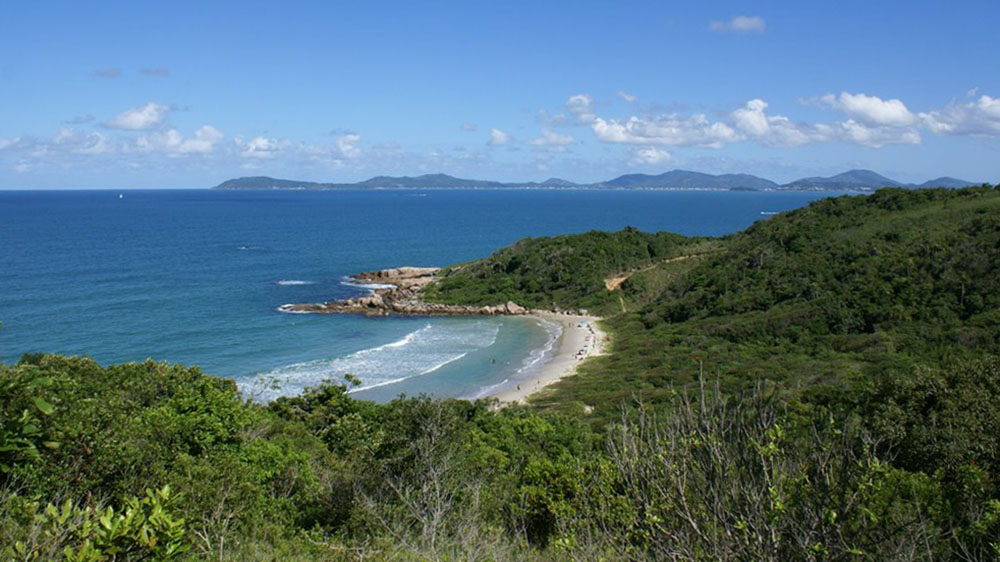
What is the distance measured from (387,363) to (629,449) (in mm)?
36487

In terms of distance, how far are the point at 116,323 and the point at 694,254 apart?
52569 mm

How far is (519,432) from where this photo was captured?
2275cm

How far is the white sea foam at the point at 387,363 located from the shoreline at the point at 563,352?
18.1ft

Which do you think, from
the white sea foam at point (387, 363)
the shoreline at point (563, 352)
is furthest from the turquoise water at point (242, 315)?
the shoreline at point (563, 352)

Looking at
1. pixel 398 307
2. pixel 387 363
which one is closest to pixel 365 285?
pixel 398 307

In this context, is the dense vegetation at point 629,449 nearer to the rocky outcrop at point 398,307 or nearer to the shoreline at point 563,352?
the shoreline at point 563,352

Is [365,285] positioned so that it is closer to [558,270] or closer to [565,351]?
[558,270]

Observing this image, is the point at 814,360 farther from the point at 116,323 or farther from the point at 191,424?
the point at 116,323

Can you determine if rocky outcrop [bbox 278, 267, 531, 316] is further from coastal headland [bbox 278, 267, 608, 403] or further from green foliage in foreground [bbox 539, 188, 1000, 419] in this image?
green foliage in foreground [bbox 539, 188, 1000, 419]

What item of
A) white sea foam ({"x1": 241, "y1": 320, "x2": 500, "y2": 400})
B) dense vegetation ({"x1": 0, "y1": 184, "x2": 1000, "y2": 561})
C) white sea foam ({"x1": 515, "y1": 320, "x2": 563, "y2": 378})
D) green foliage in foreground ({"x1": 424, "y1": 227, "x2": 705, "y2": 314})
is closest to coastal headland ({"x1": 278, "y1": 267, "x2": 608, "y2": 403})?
white sea foam ({"x1": 515, "y1": 320, "x2": 563, "y2": 378})

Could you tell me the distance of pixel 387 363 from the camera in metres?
43.3

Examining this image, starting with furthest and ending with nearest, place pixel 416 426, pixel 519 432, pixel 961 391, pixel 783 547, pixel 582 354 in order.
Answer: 1. pixel 582 354
2. pixel 519 432
3. pixel 961 391
4. pixel 416 426
5. pixel 783 547

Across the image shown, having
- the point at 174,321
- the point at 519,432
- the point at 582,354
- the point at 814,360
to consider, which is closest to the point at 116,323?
the point at 174,321

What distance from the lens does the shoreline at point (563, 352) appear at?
3828 cm
